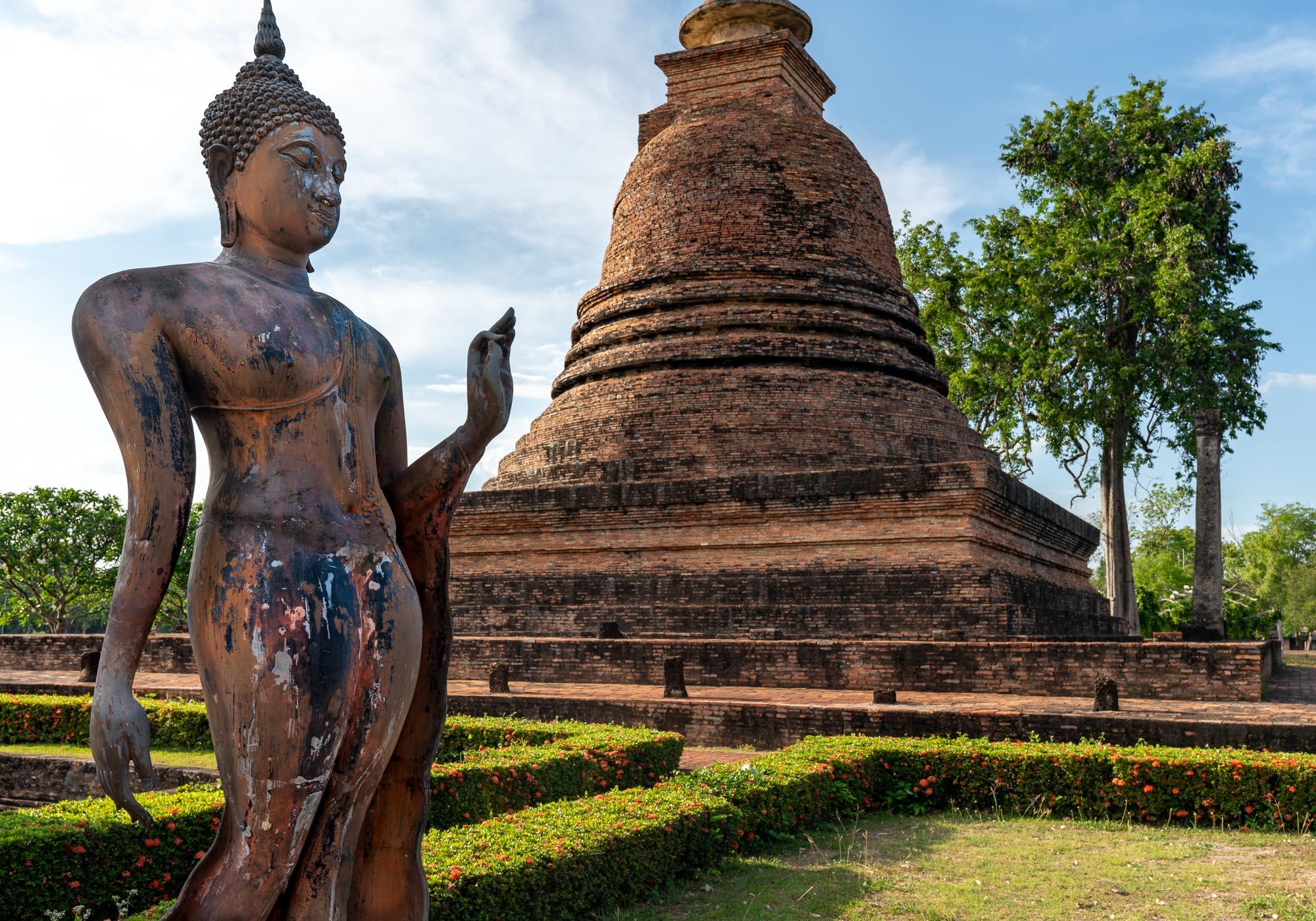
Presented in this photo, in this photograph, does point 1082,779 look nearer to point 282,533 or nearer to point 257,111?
point 282,533

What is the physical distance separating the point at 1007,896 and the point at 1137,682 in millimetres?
5889

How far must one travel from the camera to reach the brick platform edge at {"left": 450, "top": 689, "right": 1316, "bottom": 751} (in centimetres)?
774

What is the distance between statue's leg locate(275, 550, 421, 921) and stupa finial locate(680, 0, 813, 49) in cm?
1906

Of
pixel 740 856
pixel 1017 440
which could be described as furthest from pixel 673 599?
pixel 1017 440

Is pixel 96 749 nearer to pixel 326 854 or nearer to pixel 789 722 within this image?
pixel 326 854

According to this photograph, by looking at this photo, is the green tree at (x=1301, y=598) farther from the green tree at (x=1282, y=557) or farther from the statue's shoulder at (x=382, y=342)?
the statue's shoulder at (x=382, y=342)

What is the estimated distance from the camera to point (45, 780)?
8.66 meters

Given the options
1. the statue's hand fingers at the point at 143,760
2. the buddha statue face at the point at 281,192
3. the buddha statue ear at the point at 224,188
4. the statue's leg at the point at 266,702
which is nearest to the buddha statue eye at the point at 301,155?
the buddha statue face at the point at 281,192

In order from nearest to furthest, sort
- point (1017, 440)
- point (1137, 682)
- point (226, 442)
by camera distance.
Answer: point (226, 442) → point (1137, 682) → point (1017, 440)

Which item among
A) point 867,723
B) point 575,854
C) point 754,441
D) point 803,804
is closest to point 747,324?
point 754,441

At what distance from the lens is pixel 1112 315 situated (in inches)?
877

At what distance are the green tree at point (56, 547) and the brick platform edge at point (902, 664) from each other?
20013 millimetres

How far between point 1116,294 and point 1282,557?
119ft

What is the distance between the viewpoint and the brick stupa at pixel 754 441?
1329 cm
